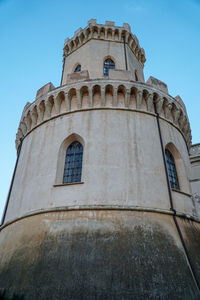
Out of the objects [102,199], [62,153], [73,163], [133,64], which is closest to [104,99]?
[62,153]

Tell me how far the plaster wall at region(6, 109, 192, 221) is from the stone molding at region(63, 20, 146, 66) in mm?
8058

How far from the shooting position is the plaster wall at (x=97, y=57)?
14.6 meters

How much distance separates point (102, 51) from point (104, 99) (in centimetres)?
619

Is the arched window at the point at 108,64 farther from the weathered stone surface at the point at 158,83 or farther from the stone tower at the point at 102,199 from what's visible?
the weathered stone surface at the point at 158,83

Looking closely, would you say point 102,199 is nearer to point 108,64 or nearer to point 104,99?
point 104,99

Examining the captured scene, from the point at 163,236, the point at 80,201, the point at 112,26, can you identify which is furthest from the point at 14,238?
the point at 112,26

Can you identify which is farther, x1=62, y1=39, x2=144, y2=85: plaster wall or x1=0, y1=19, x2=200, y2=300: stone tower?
x1=62, y1=39, x2=144, y2=85: plaster wall

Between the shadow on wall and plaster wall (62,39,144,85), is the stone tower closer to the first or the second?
the shadow on wall

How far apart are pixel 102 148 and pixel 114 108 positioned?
2.23 meters

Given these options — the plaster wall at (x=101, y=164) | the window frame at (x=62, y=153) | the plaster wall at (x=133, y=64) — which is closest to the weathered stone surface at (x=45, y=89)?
the plaster wall at (x=101, y=164)

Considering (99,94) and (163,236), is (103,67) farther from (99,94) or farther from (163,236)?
(163,236)

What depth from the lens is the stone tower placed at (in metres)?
6.67

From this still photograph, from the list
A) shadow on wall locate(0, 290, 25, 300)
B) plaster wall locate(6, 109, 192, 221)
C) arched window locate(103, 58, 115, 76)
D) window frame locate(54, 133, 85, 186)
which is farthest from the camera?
arched window locate(103, 58, 115, 76)

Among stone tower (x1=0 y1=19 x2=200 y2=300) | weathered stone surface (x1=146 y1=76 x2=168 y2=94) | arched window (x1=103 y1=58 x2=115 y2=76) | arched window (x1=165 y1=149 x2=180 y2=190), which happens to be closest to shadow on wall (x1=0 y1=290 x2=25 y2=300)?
stone tower (x1=0 y1=19 x2=200 y2=300)
